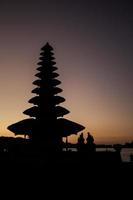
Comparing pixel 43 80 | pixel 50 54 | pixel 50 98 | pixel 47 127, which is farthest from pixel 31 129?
pixel 50 54

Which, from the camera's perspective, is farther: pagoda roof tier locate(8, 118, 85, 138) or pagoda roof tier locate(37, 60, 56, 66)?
pagoda roof tier locate(37, 60, 56, 66)

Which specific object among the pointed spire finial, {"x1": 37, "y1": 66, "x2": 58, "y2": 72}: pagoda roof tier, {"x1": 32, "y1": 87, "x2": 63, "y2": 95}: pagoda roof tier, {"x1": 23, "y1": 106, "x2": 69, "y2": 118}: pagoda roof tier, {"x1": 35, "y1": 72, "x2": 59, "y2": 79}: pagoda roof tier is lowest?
{"x1": 23, "y1": 106, "x2": 69, "y2": 118}: pagoda roof tier

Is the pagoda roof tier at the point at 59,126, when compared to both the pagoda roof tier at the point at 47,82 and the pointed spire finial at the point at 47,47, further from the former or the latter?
the pointed spire finial at the point at 47,47

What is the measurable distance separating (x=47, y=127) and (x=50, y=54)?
10030mm

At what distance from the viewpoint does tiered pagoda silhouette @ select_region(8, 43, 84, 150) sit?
17047mm

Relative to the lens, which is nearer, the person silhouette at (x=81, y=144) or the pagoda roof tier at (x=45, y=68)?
the person silhouette at (x=81, y=144)

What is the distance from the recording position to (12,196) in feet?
28.7

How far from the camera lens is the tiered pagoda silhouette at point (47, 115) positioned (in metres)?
17.0

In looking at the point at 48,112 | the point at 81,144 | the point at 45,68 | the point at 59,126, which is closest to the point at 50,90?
the point at 45,68

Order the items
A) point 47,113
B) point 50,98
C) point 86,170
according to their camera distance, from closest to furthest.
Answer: point 86,170, point 47,113, point 50,98

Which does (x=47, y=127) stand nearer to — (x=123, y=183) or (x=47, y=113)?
(x=47, y=113)

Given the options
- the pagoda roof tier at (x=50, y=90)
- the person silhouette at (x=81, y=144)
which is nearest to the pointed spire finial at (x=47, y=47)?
the pagoda roof tier at (x=50, y=90)

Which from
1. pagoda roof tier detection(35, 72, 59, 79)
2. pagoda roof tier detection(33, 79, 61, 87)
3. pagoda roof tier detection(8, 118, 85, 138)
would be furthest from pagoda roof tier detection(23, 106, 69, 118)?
pagoda roof tier detection(35, 72, 59, 79)

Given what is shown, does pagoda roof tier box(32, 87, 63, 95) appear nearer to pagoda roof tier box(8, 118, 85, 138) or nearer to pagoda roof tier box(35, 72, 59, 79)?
pagoda roof tier box(35, 72, 59, 79)
